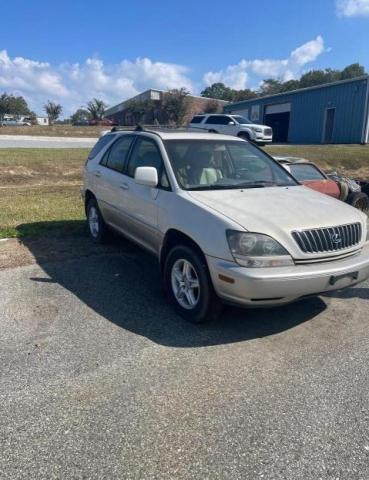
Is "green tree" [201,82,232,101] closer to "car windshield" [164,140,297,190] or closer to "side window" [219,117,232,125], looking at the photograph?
"side window" [219,117,232,125]

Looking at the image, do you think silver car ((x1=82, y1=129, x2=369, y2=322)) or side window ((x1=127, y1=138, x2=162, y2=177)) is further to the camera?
Result: side window ((x1=127, y1=138, x2=162, y2=177))

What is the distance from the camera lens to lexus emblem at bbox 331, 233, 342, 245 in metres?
3.74

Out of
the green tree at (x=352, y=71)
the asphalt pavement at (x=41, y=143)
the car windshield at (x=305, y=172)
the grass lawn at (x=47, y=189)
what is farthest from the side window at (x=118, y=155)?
the green tree at (x=352, y=71)

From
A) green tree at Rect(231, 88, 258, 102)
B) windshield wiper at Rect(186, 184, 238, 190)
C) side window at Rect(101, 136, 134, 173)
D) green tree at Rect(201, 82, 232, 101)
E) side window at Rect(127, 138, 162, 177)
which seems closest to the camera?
windshield wiper at Rect(186, 184, 238, 190)

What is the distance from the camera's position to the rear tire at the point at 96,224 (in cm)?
639

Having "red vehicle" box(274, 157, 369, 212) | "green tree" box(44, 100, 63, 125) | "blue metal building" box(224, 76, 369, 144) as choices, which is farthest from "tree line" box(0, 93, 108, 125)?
"red vehicle" box(274, 157, 369, 212)

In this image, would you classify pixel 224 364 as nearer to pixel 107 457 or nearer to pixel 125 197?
pixel 107 457

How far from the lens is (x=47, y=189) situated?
11.6 m

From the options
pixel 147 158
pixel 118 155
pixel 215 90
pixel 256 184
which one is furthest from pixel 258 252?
pixel 215 90

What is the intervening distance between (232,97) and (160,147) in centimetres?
8796

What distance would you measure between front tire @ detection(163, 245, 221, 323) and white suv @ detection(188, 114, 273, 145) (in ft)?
65.3

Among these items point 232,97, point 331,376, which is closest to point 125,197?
point 331,376

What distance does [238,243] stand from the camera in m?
3.51

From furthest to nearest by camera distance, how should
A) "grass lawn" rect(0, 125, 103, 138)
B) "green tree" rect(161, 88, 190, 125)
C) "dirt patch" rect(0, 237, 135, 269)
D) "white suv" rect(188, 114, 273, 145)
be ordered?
"green tree" rect(161, 88, 190, 125) → "grass lawn" rect(0, 125, 103, 138) → "white suv" rect(188, 114, 273, 145) → "dirt patch" rect(0, 237, 135, 269)
